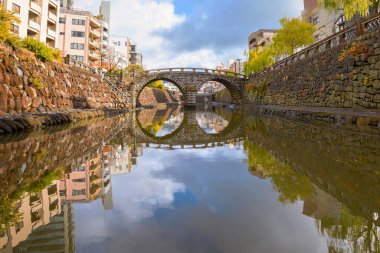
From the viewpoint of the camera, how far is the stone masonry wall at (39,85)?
417 inches

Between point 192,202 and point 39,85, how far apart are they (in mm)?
12252

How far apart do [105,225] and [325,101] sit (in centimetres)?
1584

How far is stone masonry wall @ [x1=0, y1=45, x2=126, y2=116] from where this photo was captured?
417 inches

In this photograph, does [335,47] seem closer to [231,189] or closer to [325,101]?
[325,101]

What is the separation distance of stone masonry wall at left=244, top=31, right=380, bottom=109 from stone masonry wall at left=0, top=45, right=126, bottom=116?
1364 cm

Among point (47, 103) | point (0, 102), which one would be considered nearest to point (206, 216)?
point (0, 102)

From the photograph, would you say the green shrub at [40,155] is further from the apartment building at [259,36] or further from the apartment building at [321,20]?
the apartment building at [259,36]

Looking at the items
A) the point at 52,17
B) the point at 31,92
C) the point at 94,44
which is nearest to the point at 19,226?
the point at 31,92

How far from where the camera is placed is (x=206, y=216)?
2768 mm

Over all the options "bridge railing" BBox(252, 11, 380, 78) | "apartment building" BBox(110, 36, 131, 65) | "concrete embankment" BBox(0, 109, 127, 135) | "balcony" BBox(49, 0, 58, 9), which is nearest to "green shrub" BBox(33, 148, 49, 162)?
"concrete embankment" BBox(0, 109, 127, 135)

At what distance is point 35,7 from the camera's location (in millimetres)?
27875

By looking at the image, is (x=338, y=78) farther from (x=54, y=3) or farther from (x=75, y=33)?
(x=75, y=33)

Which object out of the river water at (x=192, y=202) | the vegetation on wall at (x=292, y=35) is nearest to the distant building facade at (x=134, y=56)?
the vegetation on wall at (x=292, y=35)

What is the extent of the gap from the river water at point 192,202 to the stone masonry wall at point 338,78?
703 centimetres
